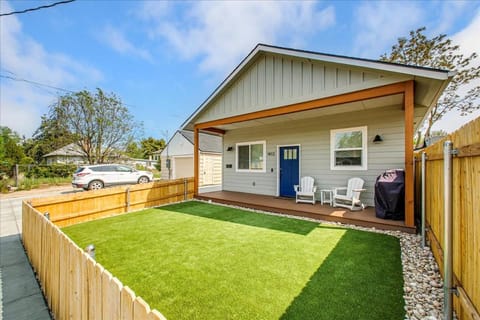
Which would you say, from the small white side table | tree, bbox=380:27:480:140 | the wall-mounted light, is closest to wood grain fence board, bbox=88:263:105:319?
the small white side table

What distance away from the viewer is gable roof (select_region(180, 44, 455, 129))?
380 centimetres

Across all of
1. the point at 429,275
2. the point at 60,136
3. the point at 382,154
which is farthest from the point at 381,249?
the point at 60,136

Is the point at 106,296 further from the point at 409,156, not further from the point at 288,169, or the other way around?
the point at 288,169

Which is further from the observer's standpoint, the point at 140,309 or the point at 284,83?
the point at 284,83

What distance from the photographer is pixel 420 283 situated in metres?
2.43

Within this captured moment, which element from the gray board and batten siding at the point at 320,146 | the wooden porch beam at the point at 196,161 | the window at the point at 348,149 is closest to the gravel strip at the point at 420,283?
the gray board and batten siding at the point at 320,146

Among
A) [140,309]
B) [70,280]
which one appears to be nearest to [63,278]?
[70,280]

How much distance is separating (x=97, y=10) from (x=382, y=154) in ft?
30.9

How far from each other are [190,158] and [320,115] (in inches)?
468

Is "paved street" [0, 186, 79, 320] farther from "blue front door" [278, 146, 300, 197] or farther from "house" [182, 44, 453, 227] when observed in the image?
"blue front door" [278, 146, 300, 197]

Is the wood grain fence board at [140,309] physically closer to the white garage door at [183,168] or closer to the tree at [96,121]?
the white garage door at [183,168]

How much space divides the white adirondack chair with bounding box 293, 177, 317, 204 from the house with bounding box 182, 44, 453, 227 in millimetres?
299

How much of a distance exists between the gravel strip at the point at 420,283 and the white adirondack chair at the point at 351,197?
1827 millimetres

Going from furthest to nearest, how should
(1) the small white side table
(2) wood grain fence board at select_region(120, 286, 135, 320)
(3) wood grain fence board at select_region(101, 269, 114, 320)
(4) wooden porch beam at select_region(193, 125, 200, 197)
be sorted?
(4) wooden porch beam at select_region(193, 125, 200, 197) → (1) the small white side table → (3) wood grain fence board at select_region(101, 269, 114, 320) → (2) wood grain fence board at select_region(120, 286, 135, 320)
